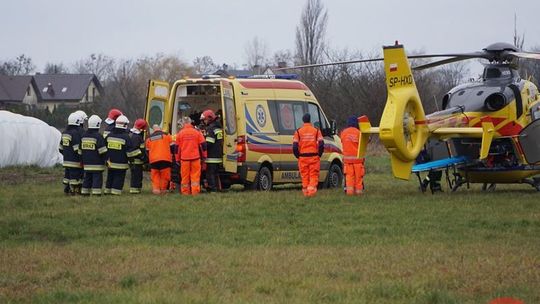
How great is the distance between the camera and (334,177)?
2414 cm

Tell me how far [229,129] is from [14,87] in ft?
261

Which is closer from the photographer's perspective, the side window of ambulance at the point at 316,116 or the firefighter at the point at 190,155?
the firefighter at the point at 190,155

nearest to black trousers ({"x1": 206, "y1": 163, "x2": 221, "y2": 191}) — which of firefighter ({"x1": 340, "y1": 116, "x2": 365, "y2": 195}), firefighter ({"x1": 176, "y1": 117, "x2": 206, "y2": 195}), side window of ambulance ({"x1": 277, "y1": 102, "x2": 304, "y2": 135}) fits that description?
firefighter ({"x1": 176, "y1": 117, "x2": 206, "y2": 195})

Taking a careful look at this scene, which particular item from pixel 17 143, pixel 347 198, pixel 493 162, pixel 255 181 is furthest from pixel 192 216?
pixel 17 143

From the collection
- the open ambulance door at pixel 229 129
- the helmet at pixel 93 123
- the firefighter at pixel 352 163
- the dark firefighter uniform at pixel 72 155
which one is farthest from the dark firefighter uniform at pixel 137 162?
the firefighter at pixel 352 163

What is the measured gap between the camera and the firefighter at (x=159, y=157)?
20859mm

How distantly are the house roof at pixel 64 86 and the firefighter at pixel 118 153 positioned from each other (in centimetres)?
8546

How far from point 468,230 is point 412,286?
490 centimetres

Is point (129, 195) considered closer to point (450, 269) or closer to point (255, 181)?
point (255, 181)

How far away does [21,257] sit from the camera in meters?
12.0

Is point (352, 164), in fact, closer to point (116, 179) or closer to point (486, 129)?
point (486, 129)

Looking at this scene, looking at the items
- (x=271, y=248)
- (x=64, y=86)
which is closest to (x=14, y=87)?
(x=64, y=86)

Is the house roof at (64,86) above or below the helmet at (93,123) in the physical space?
above

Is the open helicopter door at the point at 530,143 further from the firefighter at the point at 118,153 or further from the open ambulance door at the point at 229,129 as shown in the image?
the firefighter at the point at 118,153
